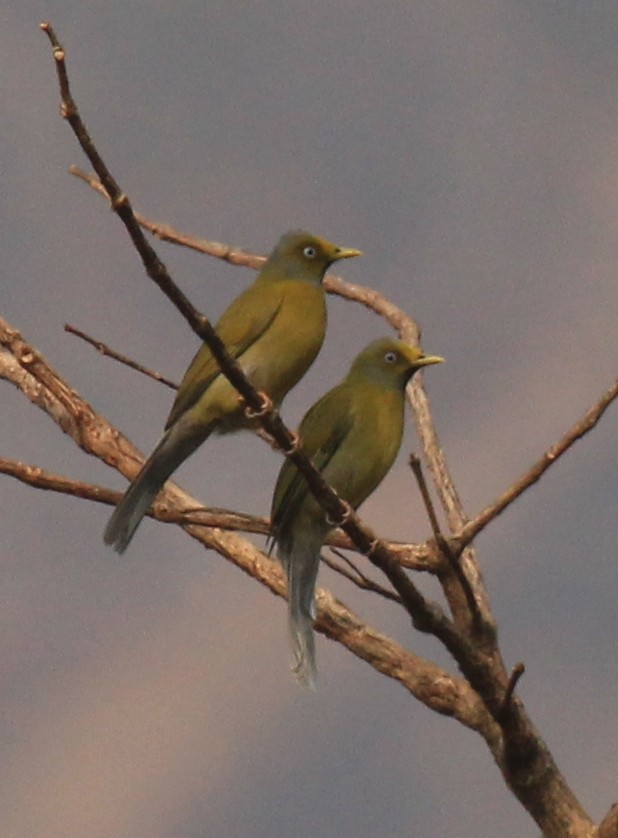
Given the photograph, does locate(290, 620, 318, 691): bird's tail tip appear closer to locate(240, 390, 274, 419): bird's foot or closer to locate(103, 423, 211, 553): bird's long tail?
locate(103, 423, 211, 553): bird's long tail

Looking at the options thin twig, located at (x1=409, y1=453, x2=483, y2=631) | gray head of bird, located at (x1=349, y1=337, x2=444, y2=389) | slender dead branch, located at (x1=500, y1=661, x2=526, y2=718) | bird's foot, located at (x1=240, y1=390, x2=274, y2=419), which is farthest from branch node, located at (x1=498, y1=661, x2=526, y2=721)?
gray head of bird, located at (x1=349, y1=337, x2=444, y2=389)

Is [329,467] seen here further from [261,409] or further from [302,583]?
[261,409]

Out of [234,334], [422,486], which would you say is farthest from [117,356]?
[422,486]

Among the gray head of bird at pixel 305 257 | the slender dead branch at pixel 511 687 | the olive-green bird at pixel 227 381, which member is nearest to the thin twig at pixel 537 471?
the slender dead branch at pixel 511 687

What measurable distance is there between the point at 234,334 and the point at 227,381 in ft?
0.91

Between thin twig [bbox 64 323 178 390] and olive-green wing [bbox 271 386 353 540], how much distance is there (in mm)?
843

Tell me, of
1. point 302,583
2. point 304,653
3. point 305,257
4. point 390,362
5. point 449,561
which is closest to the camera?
point 449,561

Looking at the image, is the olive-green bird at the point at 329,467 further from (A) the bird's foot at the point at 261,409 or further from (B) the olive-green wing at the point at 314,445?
(A) the bird's foot at the point at 261,409

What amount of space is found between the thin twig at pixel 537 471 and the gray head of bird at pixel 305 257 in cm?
147

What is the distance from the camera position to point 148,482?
19.0 feet

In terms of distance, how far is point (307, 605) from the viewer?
6.07 m

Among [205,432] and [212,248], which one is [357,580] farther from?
[212,248]

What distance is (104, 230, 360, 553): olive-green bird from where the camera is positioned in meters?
5.74

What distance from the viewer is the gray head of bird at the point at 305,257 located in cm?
636
